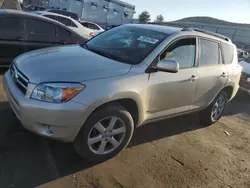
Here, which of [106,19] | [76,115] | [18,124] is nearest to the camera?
[76,115]

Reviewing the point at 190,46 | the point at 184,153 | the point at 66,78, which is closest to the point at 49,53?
the point at 66,78

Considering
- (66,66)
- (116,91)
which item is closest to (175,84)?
(116,91)

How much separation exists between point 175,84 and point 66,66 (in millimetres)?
1570

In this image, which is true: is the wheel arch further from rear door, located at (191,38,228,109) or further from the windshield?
rear door, located at (191,38,228,109)

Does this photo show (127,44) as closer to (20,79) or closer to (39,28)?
(20,79)

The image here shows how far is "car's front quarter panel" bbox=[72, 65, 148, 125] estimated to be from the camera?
3119mm

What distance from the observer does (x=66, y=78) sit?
10.3 ft

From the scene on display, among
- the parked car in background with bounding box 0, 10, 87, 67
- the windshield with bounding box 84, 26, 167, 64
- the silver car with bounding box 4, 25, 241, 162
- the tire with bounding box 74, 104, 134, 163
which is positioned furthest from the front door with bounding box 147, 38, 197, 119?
the parked car in background with bounding box 0, 10, 87, 67

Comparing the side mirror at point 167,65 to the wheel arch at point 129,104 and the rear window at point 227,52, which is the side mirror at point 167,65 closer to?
→ the wheel arch at point 129,104

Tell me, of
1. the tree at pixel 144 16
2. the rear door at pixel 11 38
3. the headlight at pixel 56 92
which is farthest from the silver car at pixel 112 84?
the tree at pixel 144 16

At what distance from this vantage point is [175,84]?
4.07 m

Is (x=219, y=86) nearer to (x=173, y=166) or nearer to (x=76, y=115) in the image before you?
(x=173, y=166)

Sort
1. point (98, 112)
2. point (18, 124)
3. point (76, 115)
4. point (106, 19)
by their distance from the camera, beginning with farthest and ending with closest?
point (106, 19)
point (18, 124)
point (98, 112)
point (76, 115)

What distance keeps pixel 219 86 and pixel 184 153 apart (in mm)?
1497
